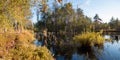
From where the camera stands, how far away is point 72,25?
186 ft

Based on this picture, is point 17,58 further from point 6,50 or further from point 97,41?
point 97,41

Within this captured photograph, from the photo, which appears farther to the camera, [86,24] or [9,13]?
[86,24]

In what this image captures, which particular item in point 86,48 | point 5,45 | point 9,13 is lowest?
point 86,48

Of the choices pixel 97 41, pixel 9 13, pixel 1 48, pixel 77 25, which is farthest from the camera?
pixel 77 25

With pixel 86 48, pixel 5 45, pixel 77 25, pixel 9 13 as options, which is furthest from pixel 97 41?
pixel 77 25

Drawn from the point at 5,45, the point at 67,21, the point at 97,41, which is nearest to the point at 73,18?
the point at 67,21

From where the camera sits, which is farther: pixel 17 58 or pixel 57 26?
pixel 57 26

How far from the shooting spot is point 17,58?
33.3 ft

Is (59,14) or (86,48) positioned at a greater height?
(59,14)

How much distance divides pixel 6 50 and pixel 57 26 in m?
47.7

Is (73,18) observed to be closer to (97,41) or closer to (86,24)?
(86,24)

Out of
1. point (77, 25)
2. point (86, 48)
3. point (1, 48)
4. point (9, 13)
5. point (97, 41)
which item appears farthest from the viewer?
point (77, 25)

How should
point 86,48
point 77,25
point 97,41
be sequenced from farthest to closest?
1. point 77,25
2. point 97,41
3. point 86,48

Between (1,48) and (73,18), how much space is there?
156 feet
